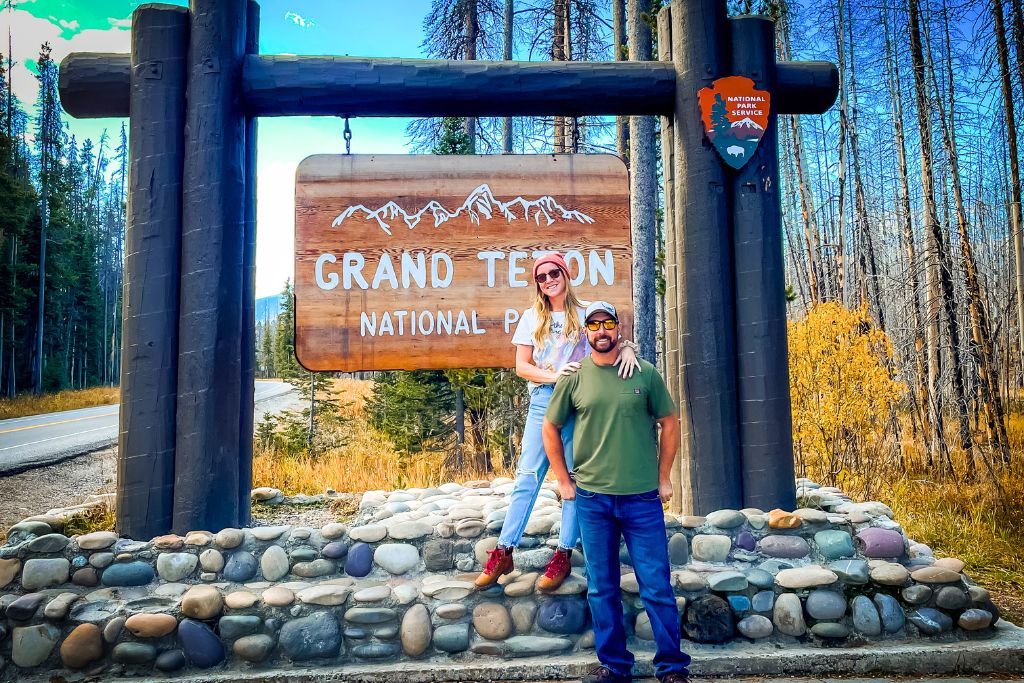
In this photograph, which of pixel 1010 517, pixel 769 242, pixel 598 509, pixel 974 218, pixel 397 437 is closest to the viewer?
pixel 598 509

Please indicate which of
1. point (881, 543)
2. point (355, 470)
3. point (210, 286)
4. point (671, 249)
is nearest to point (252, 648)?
point (210, 286)

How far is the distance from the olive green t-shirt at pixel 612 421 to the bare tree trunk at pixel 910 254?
5.96m

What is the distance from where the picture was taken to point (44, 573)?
332 centimetres

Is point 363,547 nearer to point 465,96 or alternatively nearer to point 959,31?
point 465,96

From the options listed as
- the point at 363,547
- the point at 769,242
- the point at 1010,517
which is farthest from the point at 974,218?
the point at 363,547

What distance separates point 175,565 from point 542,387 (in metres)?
2.33

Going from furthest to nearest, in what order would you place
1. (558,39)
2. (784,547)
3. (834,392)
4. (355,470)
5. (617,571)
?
(558,39), (355,470), (834,392), (784,547), (617,571)

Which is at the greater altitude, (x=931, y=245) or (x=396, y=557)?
(x=931, y=245)

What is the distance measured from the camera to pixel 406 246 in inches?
158

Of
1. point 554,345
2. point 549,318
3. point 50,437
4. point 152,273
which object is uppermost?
point 152,273

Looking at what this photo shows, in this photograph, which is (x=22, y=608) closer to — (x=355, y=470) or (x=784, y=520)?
(x=784, y=520)

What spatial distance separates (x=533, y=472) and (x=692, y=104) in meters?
2.54

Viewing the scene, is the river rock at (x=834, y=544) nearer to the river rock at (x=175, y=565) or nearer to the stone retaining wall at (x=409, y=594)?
the stone retaining wall at (x=409, y=594)

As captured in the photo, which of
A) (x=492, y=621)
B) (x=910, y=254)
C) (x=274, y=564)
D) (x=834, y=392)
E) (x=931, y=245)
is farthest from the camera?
(x=910, y=254)
